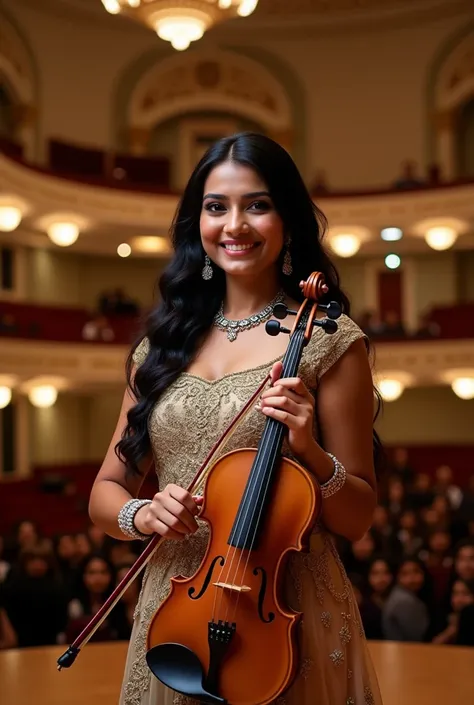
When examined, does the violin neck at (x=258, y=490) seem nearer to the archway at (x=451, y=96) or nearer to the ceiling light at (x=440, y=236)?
the ceiling light at (x=440, y=236)

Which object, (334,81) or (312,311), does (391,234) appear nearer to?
(334,81)

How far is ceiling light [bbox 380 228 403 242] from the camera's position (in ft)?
59.8

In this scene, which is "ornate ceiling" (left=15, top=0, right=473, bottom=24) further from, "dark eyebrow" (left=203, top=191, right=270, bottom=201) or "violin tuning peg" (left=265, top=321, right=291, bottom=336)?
"violin tuning peg" (left=265, top=321, right=291, bottom=336)

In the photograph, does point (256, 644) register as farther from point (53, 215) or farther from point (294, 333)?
point (53, 215)

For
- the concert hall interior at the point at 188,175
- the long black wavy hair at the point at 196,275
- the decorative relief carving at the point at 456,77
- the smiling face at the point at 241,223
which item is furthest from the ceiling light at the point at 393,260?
the smiling face at the point at 241,223

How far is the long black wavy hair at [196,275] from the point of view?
2.07 meters

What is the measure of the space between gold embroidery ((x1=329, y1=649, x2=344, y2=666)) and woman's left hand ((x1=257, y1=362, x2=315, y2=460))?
1.41 ft

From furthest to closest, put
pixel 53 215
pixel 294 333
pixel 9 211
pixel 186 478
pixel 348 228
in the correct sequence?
pixel 348 228, pixel 53 215, pixel 9 211, pixel 186 478, pixel 294 333

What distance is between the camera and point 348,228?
714 inches

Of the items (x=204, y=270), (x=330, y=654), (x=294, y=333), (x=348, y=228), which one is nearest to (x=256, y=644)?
(x=330, y=654)

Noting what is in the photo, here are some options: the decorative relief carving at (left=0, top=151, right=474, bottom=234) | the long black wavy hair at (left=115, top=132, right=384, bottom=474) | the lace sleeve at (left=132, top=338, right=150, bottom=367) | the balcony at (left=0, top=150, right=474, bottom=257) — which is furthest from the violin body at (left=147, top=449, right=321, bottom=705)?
the balcony at (left=0, top=150, right=474, bottom=257)

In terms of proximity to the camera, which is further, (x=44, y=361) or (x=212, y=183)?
(x=44, y=361)

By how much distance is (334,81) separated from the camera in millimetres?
20078

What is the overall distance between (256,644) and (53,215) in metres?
15.4
